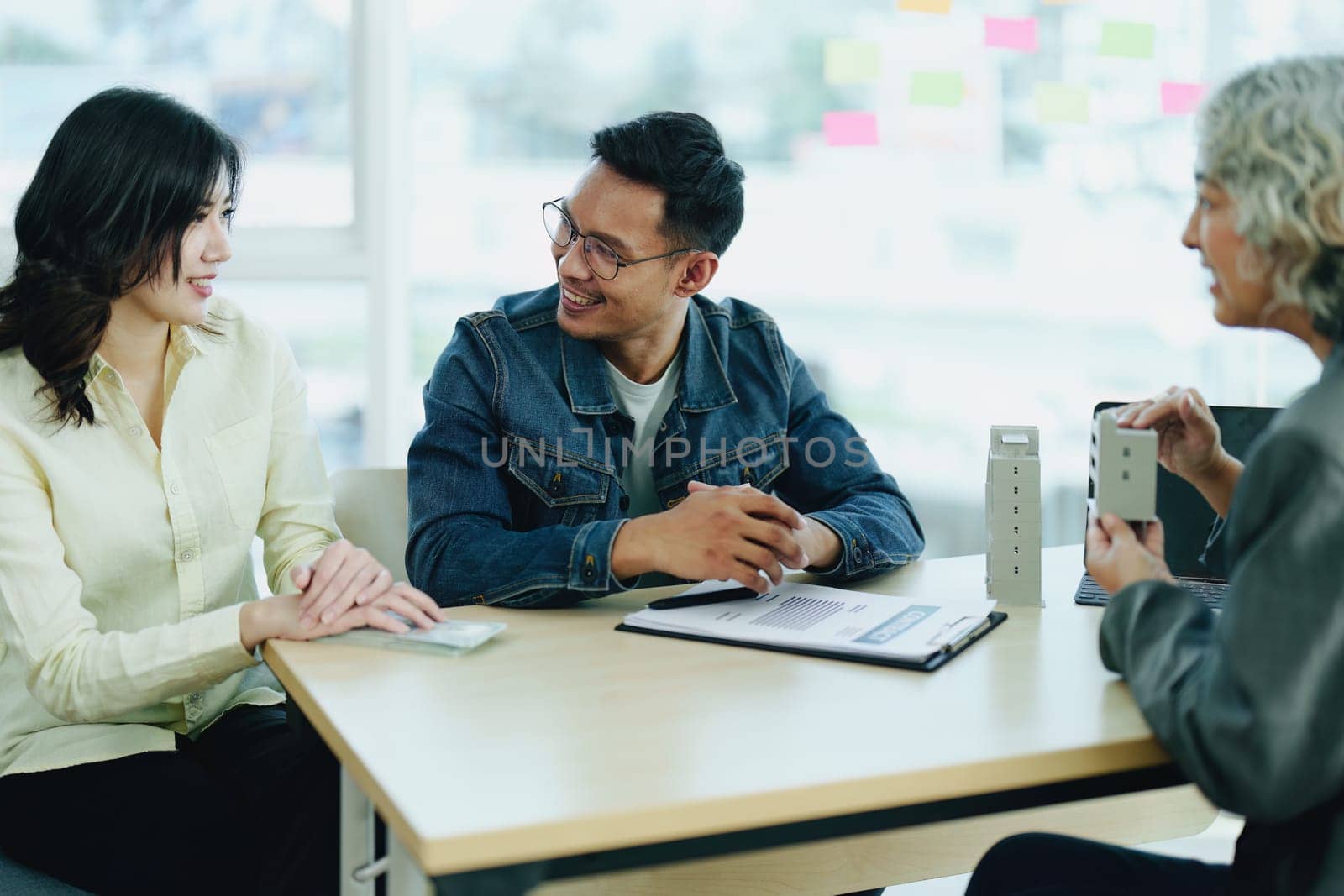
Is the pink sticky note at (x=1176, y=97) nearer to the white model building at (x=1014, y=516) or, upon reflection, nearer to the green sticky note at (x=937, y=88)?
the green sticky note at (x=937, y=88)

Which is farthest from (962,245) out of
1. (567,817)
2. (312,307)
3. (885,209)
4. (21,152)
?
(567,817)

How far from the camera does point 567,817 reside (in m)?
0.91

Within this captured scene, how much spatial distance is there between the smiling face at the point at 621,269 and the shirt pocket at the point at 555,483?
7.9 inches

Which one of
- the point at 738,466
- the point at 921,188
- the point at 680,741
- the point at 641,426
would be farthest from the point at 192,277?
the point at 921,188

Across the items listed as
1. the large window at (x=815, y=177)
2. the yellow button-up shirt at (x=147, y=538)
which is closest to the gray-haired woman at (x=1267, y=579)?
the yellow button-up shirt at (x=147, y=538)

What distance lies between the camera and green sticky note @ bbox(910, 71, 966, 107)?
3141 millimetres

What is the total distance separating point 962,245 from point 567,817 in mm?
2580

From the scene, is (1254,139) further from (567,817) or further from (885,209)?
(885,209)

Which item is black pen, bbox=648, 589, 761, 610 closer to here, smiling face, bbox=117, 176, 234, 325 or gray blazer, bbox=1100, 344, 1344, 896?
gray blazer, bbox=1100, 344, 1344, 896

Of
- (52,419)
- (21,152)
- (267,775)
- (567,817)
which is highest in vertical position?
(21,152)

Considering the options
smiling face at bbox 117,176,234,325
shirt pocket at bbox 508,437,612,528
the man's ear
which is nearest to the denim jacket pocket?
shirt pocket at bbox 508,437,612,528

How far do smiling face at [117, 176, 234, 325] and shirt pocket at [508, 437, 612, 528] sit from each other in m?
0.44

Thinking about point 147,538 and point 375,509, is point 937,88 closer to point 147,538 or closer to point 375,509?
point 375,509

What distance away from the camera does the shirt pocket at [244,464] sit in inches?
66.7
